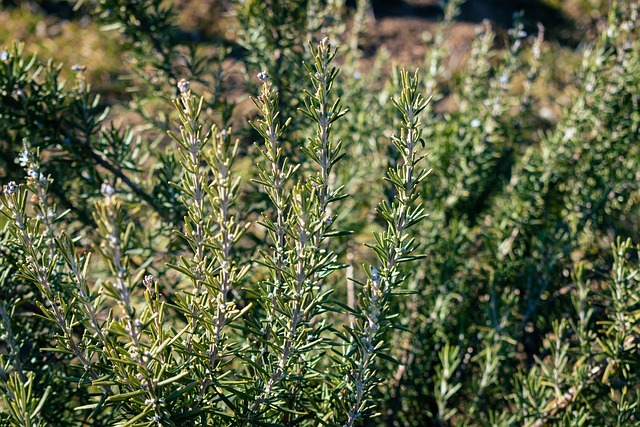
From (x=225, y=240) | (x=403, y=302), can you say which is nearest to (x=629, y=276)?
(x=403, y=302)

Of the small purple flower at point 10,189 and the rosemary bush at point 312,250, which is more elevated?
the small purple flower at point 10,189

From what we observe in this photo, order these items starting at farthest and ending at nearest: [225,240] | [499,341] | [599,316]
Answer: [599,316]
[499,341]
[225,240]

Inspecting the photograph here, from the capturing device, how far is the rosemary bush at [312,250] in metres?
1.09

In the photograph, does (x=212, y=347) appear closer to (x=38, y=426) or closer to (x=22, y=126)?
(x=38, y=426)

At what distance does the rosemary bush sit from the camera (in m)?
1.09

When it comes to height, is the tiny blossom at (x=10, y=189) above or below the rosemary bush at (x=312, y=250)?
above

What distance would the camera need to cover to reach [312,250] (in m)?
1.09

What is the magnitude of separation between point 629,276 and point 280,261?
0.99m

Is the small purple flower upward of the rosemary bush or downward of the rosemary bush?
upward

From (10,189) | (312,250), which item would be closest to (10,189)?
(10,189)

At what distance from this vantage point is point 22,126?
1708 millimetres

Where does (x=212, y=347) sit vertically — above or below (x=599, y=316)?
above

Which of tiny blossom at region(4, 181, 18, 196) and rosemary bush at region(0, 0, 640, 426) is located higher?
tiny blossom at region(4, 181, 18, 196)

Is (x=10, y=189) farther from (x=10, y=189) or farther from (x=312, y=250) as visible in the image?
(x=312, y=250)
